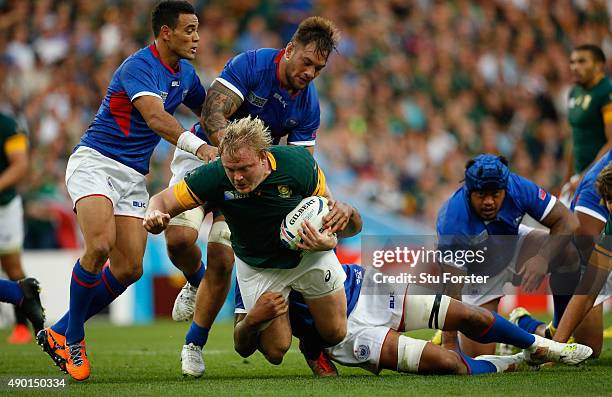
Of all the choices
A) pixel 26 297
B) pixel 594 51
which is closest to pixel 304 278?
pixel 26 297

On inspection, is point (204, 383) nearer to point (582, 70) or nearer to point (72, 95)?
point (582, 70)

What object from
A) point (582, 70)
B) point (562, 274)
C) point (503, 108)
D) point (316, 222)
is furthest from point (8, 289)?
point (503, 108)

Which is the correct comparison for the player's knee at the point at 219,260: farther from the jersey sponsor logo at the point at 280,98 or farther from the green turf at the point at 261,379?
the jersey sponsor logo at the point at 280,98

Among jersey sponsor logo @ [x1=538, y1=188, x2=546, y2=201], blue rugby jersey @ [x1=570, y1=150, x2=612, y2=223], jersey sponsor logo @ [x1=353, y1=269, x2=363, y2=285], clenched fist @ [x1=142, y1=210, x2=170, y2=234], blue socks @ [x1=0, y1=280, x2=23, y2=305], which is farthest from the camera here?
blue socks @ [x1=0, y1=280, x2=23, y2=305]

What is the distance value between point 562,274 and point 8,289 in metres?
4.34

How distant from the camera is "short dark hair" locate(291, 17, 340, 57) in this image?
6.87 meters

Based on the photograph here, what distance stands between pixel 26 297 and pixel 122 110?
6.92 feet

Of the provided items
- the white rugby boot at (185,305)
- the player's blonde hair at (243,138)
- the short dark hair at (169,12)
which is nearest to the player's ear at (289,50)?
the short dark hair at (169,12)

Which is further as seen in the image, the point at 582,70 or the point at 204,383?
the point at 582,70

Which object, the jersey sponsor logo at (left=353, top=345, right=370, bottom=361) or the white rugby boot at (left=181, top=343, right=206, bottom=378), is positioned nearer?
the jersey sponsor logo at (left=353, top=345, right=370, bottom=361)

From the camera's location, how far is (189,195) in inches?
236

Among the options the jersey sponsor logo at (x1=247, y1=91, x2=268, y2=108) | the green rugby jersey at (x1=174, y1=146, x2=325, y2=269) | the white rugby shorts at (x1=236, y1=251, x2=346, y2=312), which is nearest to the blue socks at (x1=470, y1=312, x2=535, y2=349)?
the white rugby shorts at (x1=236, y1=251, x2=346, y2=312)

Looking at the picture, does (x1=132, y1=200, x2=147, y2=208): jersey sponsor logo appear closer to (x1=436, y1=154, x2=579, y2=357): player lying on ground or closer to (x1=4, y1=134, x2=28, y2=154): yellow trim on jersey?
(x1=436, y1=154, x2=579, y2=357): player lying on ground

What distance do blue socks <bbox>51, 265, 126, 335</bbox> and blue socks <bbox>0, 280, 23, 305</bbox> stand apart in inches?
50.8
